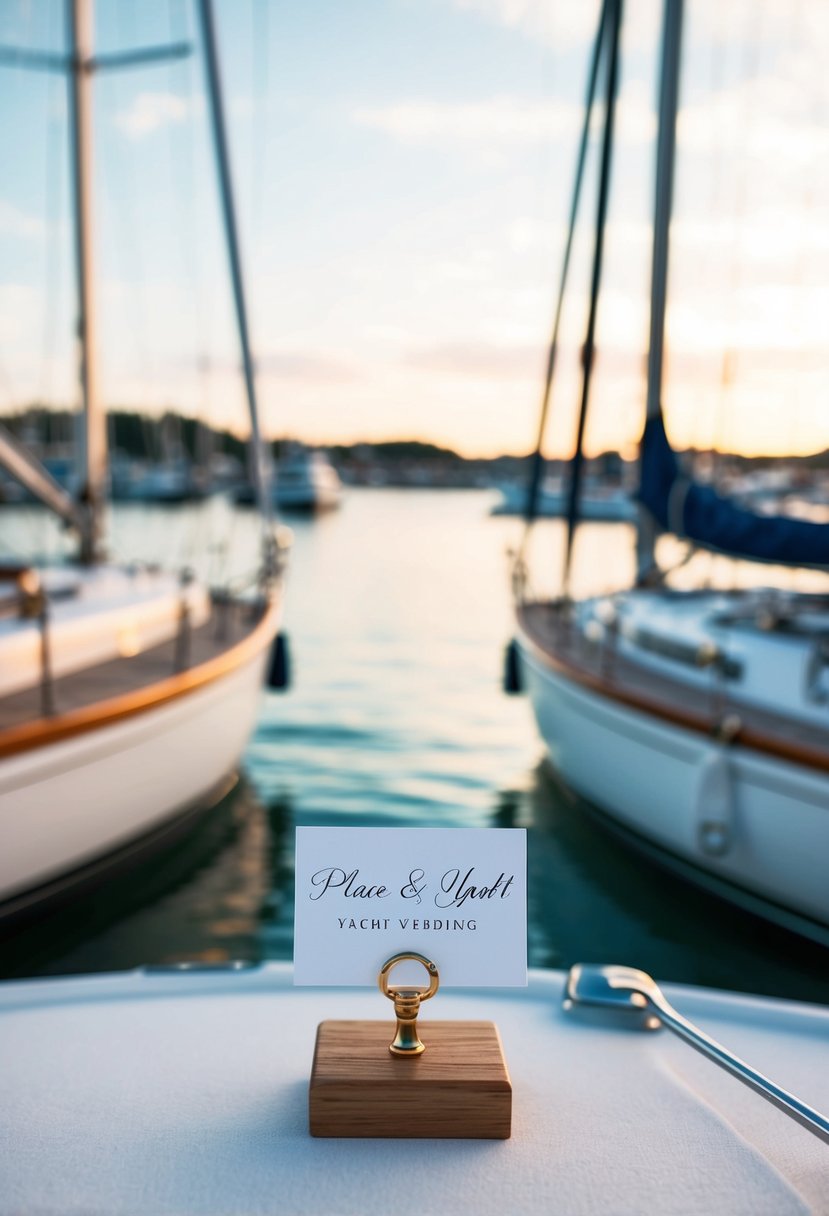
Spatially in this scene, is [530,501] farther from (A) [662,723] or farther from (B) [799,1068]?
(B) [799,1068]

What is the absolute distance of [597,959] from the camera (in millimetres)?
4691

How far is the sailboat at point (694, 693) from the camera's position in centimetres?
438

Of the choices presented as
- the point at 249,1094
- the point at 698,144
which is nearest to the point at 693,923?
the point at 249,1094

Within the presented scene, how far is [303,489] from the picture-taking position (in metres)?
48.1

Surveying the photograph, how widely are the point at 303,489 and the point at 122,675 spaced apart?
4292 centimetres

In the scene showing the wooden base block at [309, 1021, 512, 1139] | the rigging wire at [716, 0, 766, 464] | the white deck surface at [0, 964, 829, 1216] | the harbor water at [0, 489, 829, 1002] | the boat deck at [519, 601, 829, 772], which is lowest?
the harbor water at [0, 489, 829, 1002]

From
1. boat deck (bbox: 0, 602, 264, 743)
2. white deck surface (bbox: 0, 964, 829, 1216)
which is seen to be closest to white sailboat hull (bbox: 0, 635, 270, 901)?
boat deck (bbox: 0, 602, 264, 743)

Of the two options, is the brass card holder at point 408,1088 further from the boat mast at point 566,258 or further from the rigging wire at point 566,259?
the boat mast at point 566,258

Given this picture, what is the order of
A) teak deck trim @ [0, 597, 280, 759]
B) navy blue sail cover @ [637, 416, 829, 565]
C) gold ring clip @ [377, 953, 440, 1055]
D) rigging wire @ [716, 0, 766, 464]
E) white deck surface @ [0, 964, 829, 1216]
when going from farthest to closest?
rigging wire @ [716, 0, 766, 464]
navy blue sail cover @ [637, 416, 829, 565]
teak deck trim @ [0, 597, 280, 759]
gold ring clip @ [377, 953, 440, 1055]
white deck surface @ [0, 964, 829, 1216]

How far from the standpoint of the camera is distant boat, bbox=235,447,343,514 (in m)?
48.3

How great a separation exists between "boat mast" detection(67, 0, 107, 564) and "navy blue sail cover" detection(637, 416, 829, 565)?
12.9ft

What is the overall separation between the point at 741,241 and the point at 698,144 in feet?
2.64

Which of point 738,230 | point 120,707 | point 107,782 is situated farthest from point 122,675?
point 738,230

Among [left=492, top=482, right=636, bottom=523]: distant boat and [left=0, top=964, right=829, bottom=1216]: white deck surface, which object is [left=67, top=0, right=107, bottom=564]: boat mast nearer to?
[left=0, top=964, right=829, bottom=1216]: white deck surface
